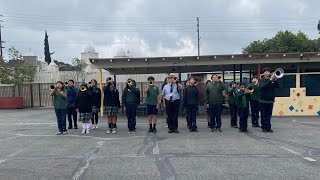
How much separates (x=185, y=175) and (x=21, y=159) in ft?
12.2

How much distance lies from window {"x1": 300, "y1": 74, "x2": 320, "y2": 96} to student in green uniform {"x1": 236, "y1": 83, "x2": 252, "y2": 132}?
6.57 m

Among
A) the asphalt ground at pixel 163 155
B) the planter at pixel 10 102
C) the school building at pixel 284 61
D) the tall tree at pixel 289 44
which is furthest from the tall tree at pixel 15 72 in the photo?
the tall tree at pixel 289 44

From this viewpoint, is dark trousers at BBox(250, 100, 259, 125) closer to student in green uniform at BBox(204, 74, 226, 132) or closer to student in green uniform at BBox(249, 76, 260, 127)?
student in green uniform at BBox(249, 76, 260, 127)

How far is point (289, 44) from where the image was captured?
1694 inches

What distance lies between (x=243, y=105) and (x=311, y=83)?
7151mm

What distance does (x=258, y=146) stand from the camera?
847 centimetres

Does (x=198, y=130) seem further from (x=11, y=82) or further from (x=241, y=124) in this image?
(x=11, y=82)

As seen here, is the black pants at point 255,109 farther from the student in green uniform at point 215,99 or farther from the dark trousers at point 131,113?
the dark trousers at point 131,113

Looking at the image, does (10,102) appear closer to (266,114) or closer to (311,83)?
(311,83)

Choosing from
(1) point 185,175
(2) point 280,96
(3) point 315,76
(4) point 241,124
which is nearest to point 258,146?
(4) point 241,124

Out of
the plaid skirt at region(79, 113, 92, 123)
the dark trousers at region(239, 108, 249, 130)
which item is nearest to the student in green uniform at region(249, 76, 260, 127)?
the dark trousers at region(239, 108, 249, 130)

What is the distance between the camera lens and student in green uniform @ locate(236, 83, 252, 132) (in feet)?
35.9

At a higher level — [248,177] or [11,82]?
[11,82]

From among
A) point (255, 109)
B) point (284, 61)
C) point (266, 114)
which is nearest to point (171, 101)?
point (266, 114)
